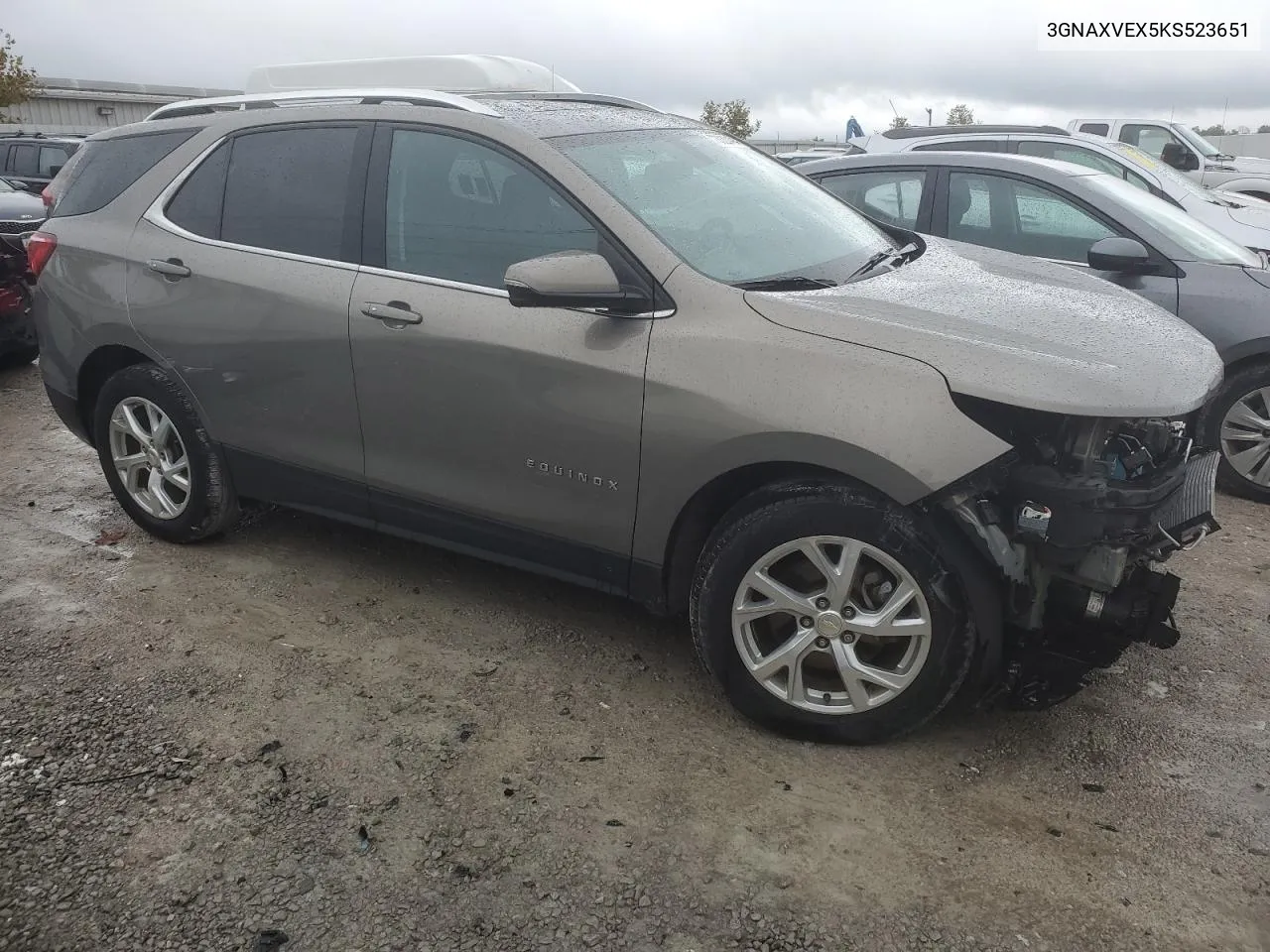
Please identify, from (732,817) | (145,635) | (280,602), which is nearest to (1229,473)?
(732,817)

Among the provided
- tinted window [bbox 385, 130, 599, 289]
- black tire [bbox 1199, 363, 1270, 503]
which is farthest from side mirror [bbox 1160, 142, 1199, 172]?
tinted window [bbox 385, 130, 599, 289]

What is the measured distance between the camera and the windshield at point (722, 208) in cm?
323

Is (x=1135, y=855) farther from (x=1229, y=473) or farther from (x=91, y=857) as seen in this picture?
(x=1229, y=473)

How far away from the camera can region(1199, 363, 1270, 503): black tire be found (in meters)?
→ 5.02

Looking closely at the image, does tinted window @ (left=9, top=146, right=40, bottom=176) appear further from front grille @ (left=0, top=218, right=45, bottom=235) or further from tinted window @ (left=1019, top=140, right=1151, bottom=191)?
tinted window @ (left=1019, top=140, right=1151, bottom=191)

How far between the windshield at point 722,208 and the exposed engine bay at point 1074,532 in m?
0.92

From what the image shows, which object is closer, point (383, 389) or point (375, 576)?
point (383, 389)

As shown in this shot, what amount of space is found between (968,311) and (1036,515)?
65 centimetres

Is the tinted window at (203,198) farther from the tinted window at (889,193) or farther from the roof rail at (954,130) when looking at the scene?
the roof rail at (954,130)

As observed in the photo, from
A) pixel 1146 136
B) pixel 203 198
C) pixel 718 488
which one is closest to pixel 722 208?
pixel 718 488

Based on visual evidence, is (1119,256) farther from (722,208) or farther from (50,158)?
(50,158)

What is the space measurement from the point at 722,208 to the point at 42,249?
9.91 feet

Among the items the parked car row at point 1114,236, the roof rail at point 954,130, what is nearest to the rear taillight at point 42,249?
the parked car row at point 1114,236

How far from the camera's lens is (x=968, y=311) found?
9.74 ft
